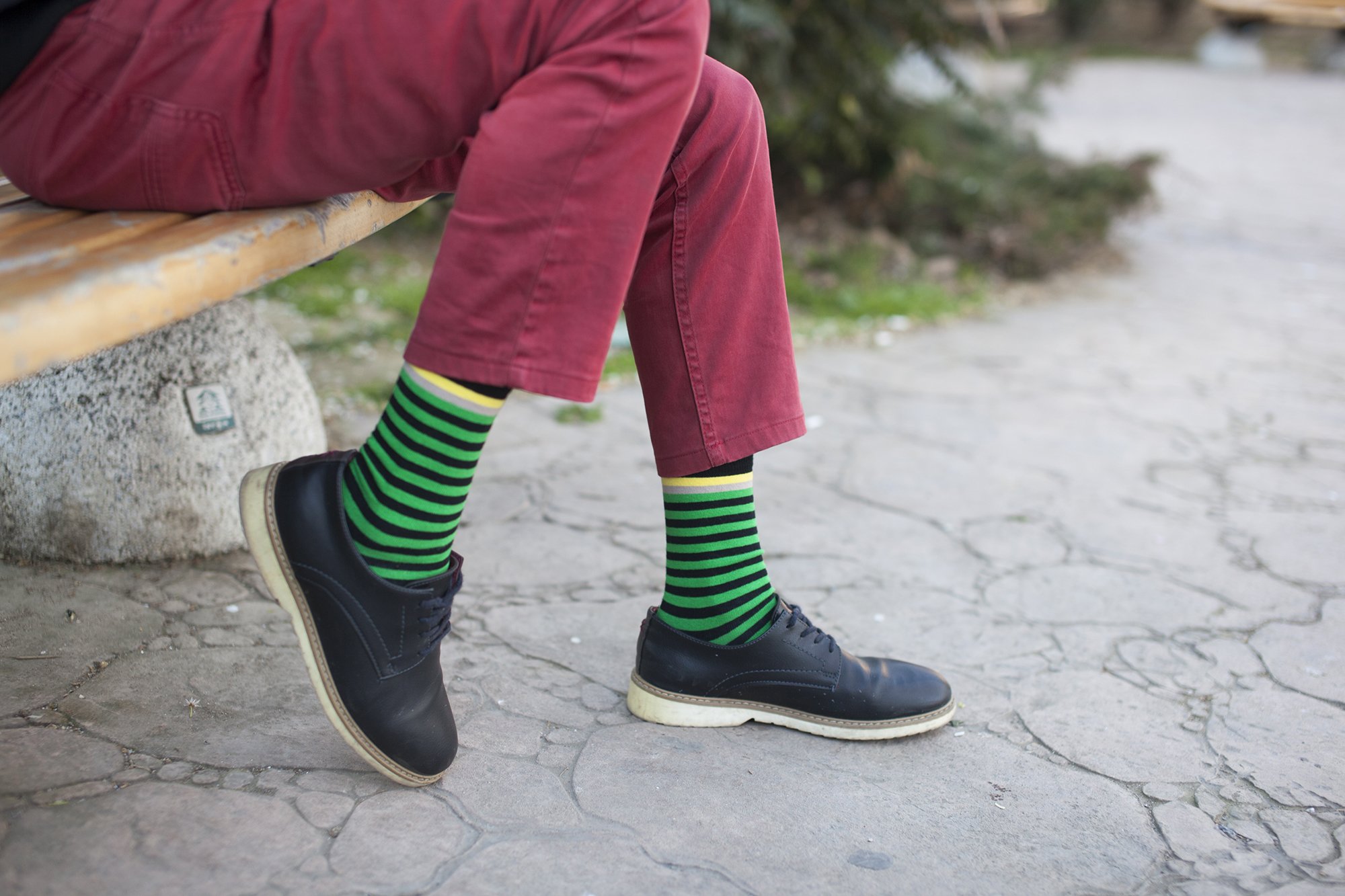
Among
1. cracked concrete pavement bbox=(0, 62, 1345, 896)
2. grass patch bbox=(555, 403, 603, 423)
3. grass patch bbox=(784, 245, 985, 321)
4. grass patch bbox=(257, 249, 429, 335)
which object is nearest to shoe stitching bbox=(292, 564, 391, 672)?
cracked concrete pavement bbox=(0, 62, 1345, 896)

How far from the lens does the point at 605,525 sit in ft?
6.35

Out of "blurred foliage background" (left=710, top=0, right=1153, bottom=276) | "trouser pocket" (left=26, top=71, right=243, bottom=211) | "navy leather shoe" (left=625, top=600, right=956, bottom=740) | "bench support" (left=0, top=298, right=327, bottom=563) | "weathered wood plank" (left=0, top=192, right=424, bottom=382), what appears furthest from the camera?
"blurred foliage background" (left=710, top=0, right=1153, bottom=276)

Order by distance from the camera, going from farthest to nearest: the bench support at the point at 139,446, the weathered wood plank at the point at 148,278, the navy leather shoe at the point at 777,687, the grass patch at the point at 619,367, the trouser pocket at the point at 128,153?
the grass patch at the point at 619,367 < the bench support at the point at 139,446 < the navy leather shoe at the point at 777,687 < the trouser pocket at the point at 128,153 < the weathered wood plank at the point at 148,278

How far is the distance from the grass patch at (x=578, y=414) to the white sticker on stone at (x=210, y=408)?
0.92m

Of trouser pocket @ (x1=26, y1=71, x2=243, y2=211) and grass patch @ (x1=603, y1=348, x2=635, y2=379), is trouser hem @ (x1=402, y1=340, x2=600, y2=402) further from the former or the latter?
grass patch @ (x1=603, y1=348, x2=635, y2=379)

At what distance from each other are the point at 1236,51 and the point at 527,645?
14065 mm

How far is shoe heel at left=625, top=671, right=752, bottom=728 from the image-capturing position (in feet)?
4.38

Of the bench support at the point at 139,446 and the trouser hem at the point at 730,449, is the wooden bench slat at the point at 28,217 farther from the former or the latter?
the trouser hem at the point at 730,449

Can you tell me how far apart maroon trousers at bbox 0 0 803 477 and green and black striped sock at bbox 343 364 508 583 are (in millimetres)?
43

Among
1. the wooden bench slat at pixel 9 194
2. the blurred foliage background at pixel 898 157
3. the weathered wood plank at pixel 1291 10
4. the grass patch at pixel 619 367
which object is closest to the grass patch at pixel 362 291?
the grass patch at pixel 619 367

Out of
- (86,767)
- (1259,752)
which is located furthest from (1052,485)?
(86,767)

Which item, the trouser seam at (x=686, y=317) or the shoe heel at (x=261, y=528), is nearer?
the shoe heel at (x=261, y=528)

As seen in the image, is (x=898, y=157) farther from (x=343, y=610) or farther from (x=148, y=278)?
(x=148, y=278)

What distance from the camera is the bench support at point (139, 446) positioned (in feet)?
5.08
